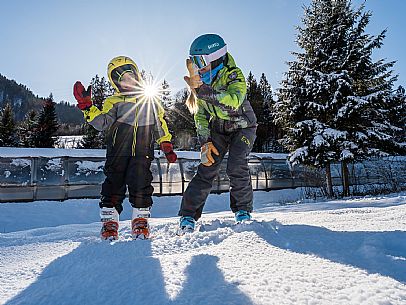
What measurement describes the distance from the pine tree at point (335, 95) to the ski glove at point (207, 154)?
8.45m

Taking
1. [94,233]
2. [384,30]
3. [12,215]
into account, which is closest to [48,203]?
[12,215]

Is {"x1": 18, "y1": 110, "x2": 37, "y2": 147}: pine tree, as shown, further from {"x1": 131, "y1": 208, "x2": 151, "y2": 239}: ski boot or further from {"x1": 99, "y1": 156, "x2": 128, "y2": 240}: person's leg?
{"x1": 131, "y1": 208, "x2": 151, "y2": 239}: ski boot

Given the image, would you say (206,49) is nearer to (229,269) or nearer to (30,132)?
(229,269)

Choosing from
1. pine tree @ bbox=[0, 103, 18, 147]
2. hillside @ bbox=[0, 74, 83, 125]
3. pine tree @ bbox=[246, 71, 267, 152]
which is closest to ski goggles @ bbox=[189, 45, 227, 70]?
pine tree @ bbox=[246, 71, 267, 152]

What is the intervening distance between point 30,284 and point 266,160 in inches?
512

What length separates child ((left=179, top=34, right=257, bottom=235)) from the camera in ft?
8.85

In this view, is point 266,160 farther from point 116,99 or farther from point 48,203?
point 116,99

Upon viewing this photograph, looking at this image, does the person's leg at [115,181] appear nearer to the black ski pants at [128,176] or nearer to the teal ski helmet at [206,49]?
the black ski pants at [128,176]

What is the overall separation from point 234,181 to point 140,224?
897mm

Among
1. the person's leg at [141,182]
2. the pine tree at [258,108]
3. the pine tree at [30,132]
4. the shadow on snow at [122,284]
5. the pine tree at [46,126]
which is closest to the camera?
the shadow on snow at [122,284]

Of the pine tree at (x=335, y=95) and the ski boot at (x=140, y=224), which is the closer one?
the ski boot at (x=140, y=224)

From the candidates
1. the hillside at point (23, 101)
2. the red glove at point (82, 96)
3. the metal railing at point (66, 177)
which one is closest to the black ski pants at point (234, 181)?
the red glove at point (82, 96)

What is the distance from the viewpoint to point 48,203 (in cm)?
765

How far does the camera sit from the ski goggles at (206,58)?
2773 millimetres
